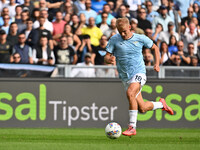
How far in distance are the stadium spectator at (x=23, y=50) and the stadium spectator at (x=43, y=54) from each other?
0.53 ft

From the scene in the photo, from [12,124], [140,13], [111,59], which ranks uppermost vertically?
[140,13]

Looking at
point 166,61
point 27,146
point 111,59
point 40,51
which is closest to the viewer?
point 27,146

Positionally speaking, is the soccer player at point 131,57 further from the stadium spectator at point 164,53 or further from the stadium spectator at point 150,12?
the stadium spectator at point 150,12

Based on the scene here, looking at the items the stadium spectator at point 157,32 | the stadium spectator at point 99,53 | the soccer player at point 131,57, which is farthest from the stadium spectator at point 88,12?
the soccer player at point 131,57

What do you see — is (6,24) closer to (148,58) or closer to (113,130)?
(148,58)

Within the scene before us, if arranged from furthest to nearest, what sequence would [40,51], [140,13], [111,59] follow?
1. [140,13]
2. [40,51]
3. [111,59]

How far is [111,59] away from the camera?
30.7 feet

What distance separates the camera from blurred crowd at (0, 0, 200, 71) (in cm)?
1495

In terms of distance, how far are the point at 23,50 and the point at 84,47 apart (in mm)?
1975

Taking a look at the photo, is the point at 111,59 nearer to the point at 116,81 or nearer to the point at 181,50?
the point at 116,81

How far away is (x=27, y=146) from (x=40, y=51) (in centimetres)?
718

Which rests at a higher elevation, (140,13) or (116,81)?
(140,13)

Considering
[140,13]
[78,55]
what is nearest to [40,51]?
[78,55]

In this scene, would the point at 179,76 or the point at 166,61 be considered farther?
the point at 166,61
